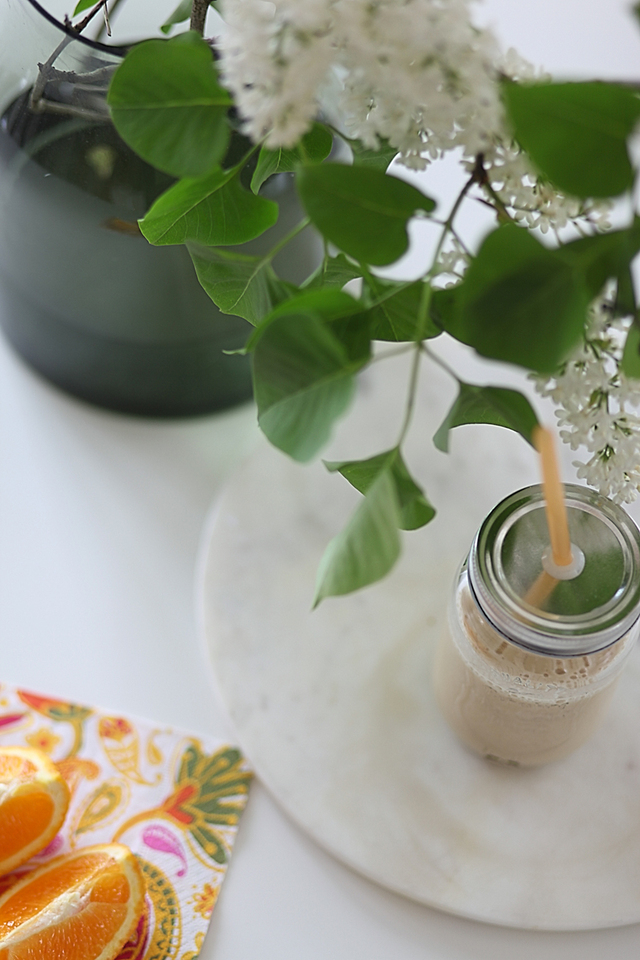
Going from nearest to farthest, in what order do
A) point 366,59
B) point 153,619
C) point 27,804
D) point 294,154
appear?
point 366,59 → point 294,154 → point 27,804 → point 153,619

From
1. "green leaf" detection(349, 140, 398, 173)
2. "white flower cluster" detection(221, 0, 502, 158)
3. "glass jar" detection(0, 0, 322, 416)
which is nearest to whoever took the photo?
"white flower cluster" detection(221, 0, 502, 158)

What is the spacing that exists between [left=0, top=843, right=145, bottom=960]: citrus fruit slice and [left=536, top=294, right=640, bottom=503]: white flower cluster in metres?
0.31

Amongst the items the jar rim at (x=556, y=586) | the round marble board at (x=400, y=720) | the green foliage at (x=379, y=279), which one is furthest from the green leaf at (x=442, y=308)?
the round marble board at (x=400, y=720)

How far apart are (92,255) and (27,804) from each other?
0.29m

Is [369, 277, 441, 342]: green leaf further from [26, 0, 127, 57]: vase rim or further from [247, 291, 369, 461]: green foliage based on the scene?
[26, 0, 127, 57]: vase rim

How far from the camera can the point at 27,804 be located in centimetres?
46

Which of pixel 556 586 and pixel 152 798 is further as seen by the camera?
pixel 152 798

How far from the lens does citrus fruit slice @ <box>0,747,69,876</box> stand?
1.48 feet

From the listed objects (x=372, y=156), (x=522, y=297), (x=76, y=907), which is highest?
(x=372, y=156)

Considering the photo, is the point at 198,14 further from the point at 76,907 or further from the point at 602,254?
the point at 76,907

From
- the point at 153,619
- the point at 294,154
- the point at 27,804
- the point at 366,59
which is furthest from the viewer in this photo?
the point at 153,619

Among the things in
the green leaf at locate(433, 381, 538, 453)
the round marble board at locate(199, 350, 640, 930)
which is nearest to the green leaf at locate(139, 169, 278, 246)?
the green leaf at locate(433, 381, 538, 453)

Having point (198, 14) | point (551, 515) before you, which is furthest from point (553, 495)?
point (198, 14)

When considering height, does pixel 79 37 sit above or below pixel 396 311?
above
